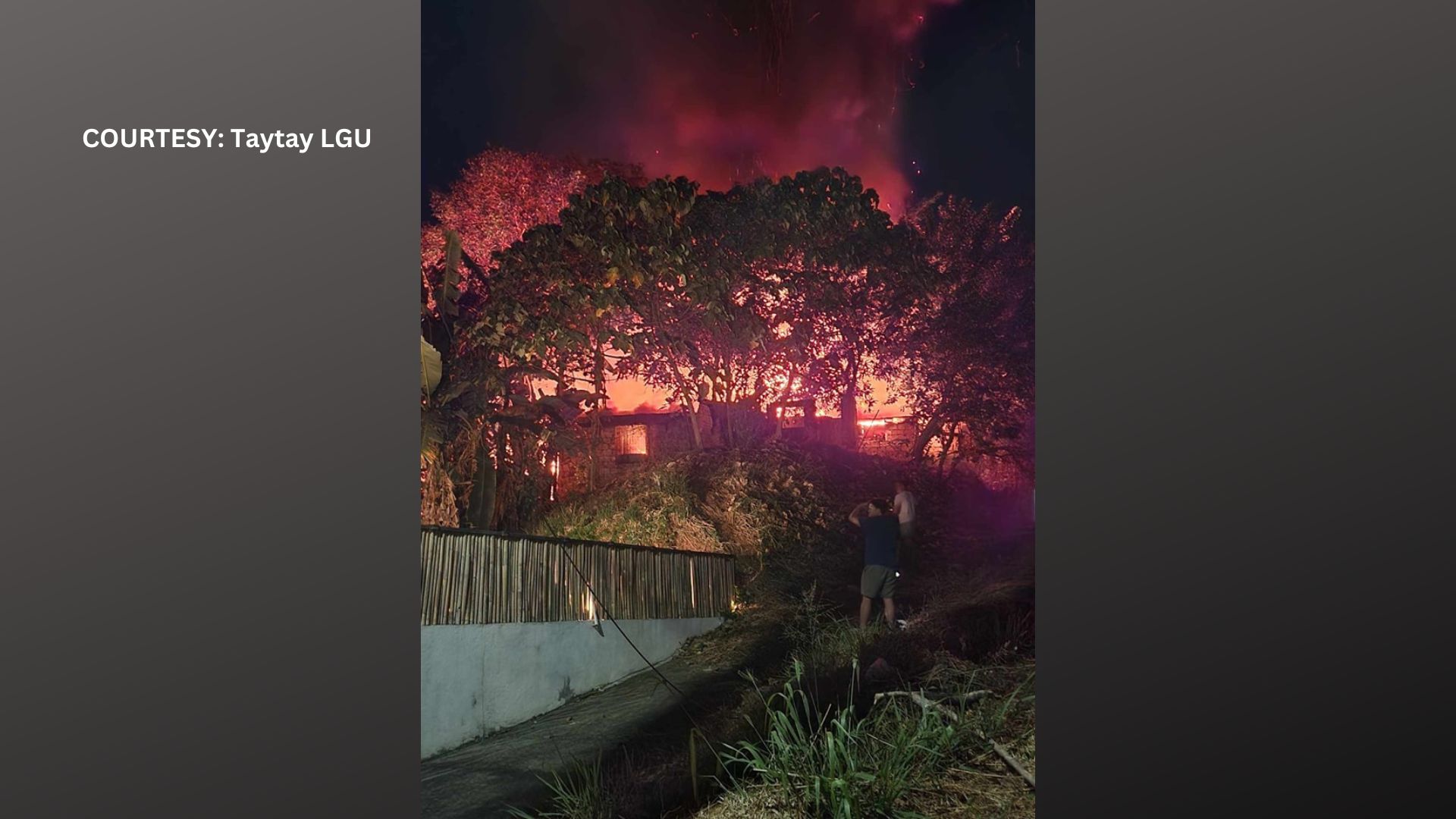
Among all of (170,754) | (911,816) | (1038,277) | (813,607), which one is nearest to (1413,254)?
(1038,277)

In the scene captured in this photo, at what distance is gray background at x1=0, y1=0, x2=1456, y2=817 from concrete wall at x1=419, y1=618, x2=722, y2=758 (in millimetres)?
1561

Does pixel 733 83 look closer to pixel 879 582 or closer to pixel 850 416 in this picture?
pixel 850 416

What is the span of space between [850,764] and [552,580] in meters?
1.85

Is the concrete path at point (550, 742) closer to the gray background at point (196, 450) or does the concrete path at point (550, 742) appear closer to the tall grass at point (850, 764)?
the tall grass at point (850, 764)

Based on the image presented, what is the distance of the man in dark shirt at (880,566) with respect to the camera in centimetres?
538

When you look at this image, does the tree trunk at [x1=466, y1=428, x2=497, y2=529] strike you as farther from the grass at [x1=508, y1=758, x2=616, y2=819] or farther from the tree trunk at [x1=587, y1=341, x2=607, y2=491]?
the grass at [x1=508, y1=758, x2=616, y2=819]

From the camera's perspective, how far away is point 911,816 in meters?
3.36

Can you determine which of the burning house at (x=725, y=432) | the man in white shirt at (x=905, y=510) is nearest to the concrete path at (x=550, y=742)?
the man in white shirt at (x=905, y=510)

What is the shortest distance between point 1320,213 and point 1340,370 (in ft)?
1.26

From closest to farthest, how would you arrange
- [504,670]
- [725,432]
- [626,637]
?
[504,670]
[626,637]
[725,432]

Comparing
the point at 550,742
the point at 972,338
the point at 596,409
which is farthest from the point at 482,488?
the point at 972,338

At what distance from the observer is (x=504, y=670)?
4.62 meters

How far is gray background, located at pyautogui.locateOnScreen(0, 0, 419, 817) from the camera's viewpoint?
2.50m

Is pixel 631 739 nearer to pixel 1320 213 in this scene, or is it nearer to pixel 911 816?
pixel 911 816
